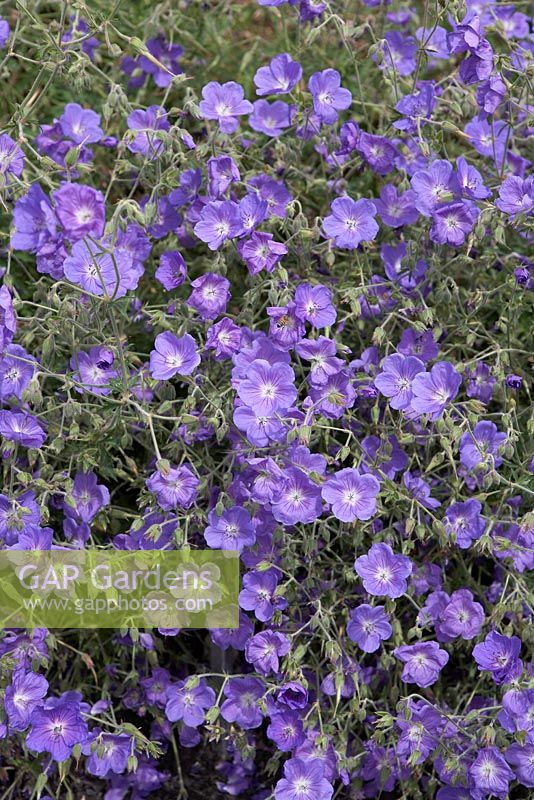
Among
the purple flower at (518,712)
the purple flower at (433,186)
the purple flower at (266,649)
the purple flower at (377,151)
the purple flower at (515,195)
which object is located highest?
the purple flower at (515,195)

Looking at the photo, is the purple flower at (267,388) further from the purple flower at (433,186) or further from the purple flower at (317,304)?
the purple flower at (433,186)

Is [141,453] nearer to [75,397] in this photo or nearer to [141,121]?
[75,397]

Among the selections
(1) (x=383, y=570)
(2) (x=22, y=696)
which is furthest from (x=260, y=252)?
(2) (x=22, y=696)

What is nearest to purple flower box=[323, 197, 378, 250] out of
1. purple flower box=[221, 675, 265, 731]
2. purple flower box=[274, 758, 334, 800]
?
purple flower box=[221, 675, 265, 731]

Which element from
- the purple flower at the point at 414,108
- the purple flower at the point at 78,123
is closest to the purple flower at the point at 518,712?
the purple flower at the point at 414,108

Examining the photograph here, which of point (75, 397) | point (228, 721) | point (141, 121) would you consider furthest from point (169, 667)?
point (141, 121)

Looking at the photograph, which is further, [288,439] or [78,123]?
[78,123]

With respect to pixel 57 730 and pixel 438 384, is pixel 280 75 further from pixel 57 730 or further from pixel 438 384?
pixel 57 730
